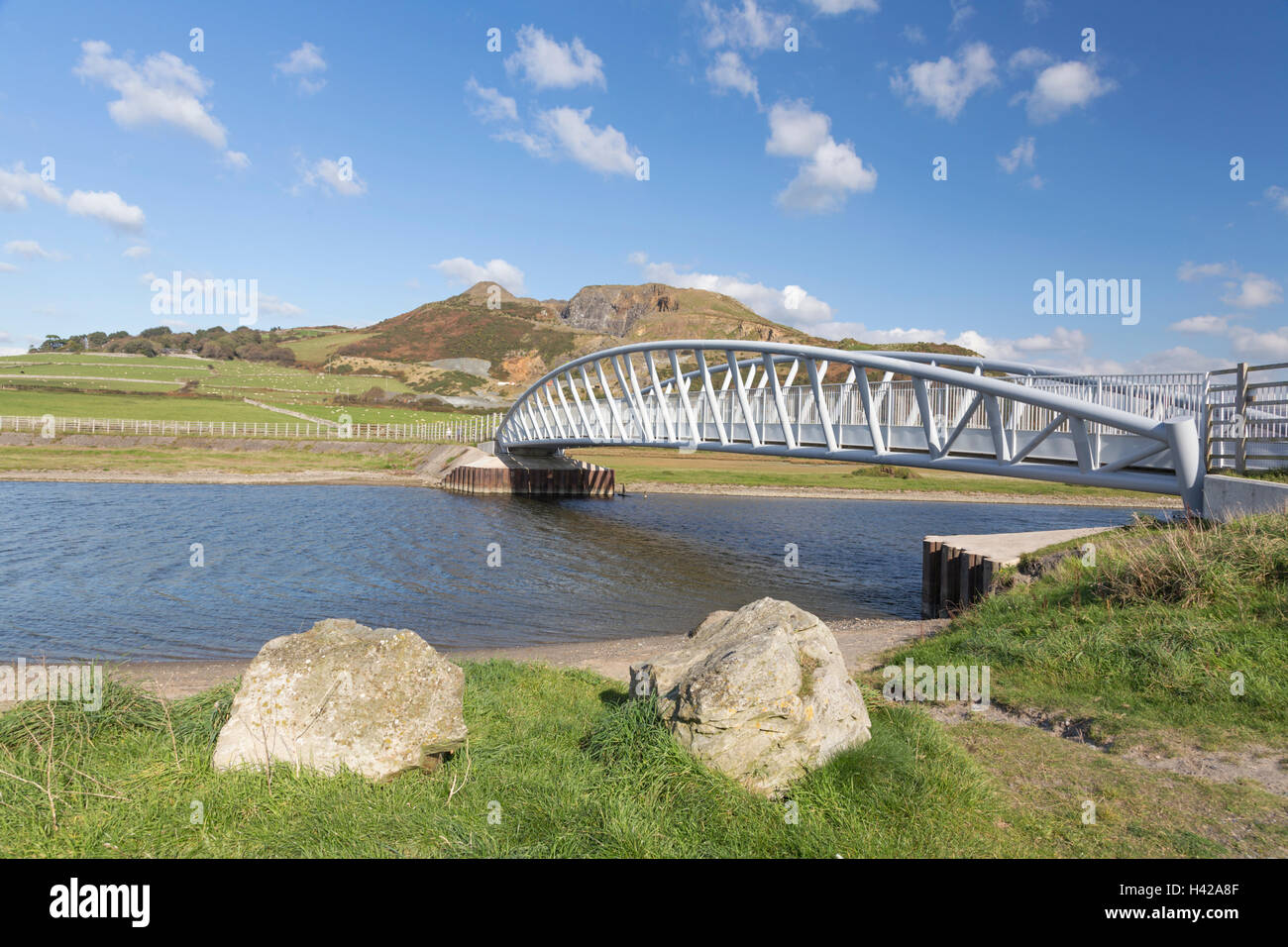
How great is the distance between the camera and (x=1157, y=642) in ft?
27.2

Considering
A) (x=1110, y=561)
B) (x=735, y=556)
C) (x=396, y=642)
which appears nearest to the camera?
(x=396, y=642)

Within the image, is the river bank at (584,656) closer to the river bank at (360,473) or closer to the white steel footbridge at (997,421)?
the white steel footbridge at (997,421)

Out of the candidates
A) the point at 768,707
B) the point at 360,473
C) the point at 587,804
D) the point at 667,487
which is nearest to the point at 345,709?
the point at 587,804

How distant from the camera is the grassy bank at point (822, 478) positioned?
59.2 m

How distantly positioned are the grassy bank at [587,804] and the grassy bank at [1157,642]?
1345mm

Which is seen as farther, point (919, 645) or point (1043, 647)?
point (919, 645)

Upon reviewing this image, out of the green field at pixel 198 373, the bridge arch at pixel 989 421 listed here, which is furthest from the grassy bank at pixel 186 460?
the green field at pixel 198 373

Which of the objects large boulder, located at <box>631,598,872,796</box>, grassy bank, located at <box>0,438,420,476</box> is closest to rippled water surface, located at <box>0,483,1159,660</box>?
grassy bank, located at <box>0,438,420,476</box>

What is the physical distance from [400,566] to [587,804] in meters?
21.6

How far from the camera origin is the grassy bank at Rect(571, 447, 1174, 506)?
59250 mm

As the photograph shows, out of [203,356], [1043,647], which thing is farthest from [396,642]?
[203,356]
